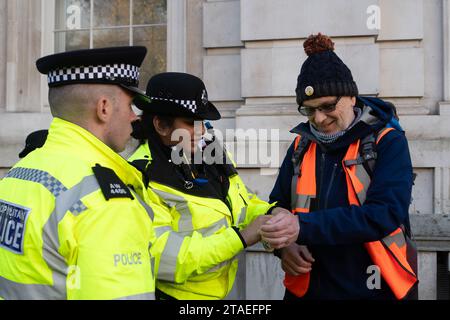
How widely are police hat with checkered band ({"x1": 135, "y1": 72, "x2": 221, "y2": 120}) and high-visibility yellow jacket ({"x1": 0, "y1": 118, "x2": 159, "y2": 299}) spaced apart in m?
0.93

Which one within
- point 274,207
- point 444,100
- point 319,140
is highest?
point 444,100

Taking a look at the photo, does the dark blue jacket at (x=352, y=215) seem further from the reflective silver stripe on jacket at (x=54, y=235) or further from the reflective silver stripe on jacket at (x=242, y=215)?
the reflective silver stripe on jacket at (x=54, y=235)

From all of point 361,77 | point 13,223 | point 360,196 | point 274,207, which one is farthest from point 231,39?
point 13,223

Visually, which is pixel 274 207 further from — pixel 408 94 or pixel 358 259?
pixel 408 94

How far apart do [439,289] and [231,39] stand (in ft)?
9.91

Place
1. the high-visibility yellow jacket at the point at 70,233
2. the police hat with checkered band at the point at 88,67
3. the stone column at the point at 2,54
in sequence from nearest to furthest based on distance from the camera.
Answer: the high-visibility yellow jacket at the point at 70,233 → the police hat with checkered band at the point at 88,67 → the stone column at the point at 2,54

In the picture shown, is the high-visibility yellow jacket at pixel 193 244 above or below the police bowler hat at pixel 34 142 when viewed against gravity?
below

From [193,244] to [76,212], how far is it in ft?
2.94

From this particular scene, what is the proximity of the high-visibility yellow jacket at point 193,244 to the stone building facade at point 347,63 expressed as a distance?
5.76ft

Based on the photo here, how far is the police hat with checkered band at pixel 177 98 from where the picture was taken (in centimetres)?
269

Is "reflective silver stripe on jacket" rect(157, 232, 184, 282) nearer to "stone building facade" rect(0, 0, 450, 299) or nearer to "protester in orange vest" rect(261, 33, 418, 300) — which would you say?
"protester in orange vest" rect(261, 33, 418, 300)

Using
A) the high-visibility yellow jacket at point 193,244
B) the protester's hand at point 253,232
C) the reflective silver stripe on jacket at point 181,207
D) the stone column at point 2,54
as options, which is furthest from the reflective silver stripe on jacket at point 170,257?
the stone column at point 2,54

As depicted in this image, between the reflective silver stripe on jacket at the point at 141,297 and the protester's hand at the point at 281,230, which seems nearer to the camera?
the reflective silver stripe on jacket at the point at 141,297

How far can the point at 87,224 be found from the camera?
1.62 m
